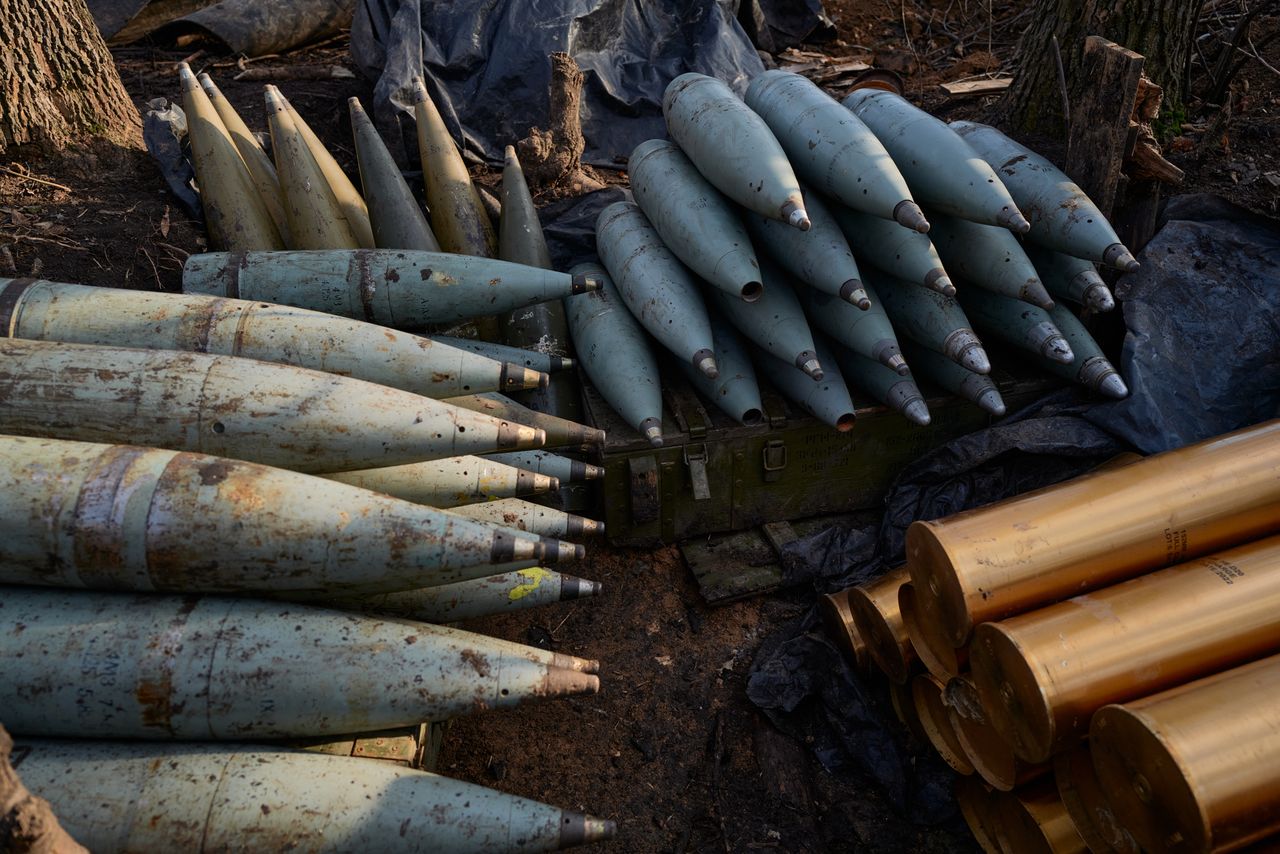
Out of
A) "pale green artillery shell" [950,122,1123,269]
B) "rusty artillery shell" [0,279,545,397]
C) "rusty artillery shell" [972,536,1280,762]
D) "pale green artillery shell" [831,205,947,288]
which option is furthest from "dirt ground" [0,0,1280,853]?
"pale green artillery shell" [950,122,1123,269]

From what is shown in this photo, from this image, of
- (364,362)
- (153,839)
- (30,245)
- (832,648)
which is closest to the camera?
(153,839)

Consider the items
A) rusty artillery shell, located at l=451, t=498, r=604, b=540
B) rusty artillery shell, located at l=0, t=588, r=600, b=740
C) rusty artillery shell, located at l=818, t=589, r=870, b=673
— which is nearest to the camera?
rusty artillery shell, located at l=0, t=588, r=600, b=740

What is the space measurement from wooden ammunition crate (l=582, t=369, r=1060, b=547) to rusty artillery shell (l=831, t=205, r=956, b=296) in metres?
0.57

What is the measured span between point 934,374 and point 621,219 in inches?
59.1

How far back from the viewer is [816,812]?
10.0ft

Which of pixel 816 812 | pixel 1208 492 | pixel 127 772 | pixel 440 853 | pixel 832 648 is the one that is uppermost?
pixel 1208 492

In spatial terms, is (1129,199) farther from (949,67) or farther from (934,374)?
(949,67)

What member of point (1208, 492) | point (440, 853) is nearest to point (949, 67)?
point (1208, 492)

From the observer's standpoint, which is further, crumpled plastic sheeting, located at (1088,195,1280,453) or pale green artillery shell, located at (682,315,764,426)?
pale green artillery shell, located at (682,315,764,426)

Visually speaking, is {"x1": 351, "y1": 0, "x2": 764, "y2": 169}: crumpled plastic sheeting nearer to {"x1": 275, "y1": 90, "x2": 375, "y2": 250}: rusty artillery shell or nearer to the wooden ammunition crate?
{"x1": 275, "y1": 90, "x2": 375, "y2": 250}: rusty artillery shell

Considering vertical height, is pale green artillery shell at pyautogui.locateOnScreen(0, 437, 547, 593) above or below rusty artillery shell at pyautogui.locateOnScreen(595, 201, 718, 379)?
above

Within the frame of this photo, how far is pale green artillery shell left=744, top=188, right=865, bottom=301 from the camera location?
11.5 feet

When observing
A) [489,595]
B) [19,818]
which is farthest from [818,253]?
[19,818]

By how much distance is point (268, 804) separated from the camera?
2.24m
